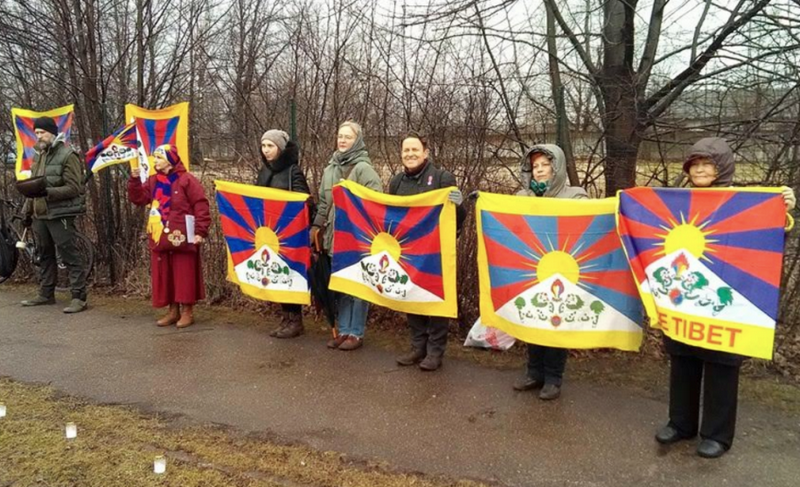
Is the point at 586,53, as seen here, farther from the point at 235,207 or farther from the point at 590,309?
the point at 235,207

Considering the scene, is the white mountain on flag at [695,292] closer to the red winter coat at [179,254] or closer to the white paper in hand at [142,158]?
the red winter coat at [179,254]

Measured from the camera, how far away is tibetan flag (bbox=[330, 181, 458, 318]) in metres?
4.61

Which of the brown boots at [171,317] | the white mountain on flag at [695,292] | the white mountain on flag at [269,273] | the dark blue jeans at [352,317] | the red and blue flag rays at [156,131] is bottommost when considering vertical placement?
the brown boots at [171,317]

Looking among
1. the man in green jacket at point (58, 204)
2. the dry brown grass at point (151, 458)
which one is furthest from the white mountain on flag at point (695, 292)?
the man in green jacket at point (58, 204)

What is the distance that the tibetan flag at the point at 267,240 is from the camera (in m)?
5.42

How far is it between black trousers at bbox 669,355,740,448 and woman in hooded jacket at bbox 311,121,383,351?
9.08ft

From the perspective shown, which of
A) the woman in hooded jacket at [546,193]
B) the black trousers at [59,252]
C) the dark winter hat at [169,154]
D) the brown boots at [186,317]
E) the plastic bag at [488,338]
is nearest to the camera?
the woman in hooded jacket at [546,193]

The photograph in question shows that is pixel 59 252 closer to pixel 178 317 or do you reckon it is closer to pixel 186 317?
pixel 178 317

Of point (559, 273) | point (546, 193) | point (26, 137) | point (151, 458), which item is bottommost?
point (151, 458)

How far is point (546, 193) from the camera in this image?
419 cm

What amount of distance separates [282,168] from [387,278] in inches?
64.5

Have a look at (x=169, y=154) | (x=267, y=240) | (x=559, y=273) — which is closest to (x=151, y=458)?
(x=267, y=240)

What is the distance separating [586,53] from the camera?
5633 mm

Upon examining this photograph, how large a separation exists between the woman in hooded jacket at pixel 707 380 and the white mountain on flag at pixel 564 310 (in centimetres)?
48
